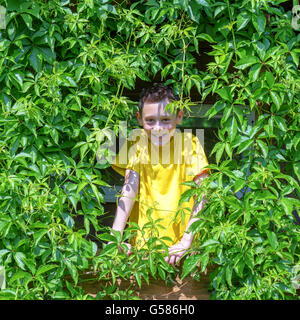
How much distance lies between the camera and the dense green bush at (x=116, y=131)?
6.18ft

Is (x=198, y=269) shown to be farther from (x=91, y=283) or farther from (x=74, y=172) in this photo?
(x=74, y=172)

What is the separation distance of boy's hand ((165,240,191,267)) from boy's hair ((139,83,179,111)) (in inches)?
23.7

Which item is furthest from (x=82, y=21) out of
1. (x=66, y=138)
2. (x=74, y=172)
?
(x=74, y=172)

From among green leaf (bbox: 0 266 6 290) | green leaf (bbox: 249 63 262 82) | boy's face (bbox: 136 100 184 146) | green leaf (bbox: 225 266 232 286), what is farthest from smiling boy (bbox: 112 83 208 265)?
green leaf (bbox: 0 266 6 290)

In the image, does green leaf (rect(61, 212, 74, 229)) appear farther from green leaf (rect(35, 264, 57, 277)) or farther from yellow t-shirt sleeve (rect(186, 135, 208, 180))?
yellow t-shirt sleeve (rect(186, 135, 208, 180))

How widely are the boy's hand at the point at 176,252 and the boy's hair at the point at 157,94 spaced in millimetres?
602

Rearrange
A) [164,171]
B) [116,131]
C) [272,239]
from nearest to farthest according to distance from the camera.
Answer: [272,239] → [116,131] → [164,171]

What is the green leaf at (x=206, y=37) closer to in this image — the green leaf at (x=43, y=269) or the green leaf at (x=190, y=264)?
the green leaf at (x=190, y=264)

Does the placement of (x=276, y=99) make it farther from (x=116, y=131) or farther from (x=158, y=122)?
(x=116, y=131)

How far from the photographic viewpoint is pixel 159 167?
220cm

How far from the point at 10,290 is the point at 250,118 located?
4.97 feet

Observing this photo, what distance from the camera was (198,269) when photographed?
7.14 feet

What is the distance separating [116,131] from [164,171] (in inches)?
13.4

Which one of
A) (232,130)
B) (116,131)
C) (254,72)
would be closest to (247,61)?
(254,72)
